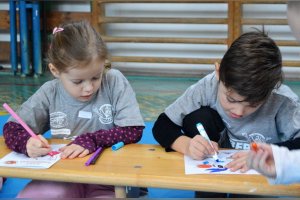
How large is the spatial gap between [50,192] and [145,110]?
1.58 m

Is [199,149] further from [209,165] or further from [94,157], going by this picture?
[94,157]

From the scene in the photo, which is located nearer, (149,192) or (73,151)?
(73,151)

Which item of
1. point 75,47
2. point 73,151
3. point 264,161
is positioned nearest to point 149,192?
point 73,151

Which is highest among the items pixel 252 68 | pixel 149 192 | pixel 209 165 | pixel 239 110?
pixel 252 68

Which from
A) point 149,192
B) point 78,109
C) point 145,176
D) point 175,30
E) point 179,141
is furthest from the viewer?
point 175,30

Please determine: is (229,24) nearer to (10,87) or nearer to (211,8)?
(211,8)

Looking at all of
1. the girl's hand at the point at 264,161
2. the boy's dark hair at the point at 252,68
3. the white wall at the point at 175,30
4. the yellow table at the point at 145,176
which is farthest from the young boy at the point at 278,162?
the white wall at the point at 175,30

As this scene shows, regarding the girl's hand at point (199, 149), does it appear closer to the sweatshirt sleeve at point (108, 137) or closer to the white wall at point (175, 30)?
the sweatshirt sleeve at point (108, 137)

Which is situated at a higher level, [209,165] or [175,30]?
[175,30]

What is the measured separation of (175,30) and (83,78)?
2841 millimetres

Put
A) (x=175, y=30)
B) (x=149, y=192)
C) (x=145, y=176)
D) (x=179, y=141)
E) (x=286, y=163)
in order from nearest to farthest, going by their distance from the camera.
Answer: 1. (x=286, y=163)
2. (x=145, y=176)
3. (x=179, y=141)
4. (x=149, y=192)
5. (x=175, y=30)

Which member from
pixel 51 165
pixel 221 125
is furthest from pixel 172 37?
pixel 51 165

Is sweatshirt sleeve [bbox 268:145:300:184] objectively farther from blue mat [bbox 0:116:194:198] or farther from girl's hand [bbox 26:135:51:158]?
blue mat [bbox 0:116:194:198]

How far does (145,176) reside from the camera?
0.93m
